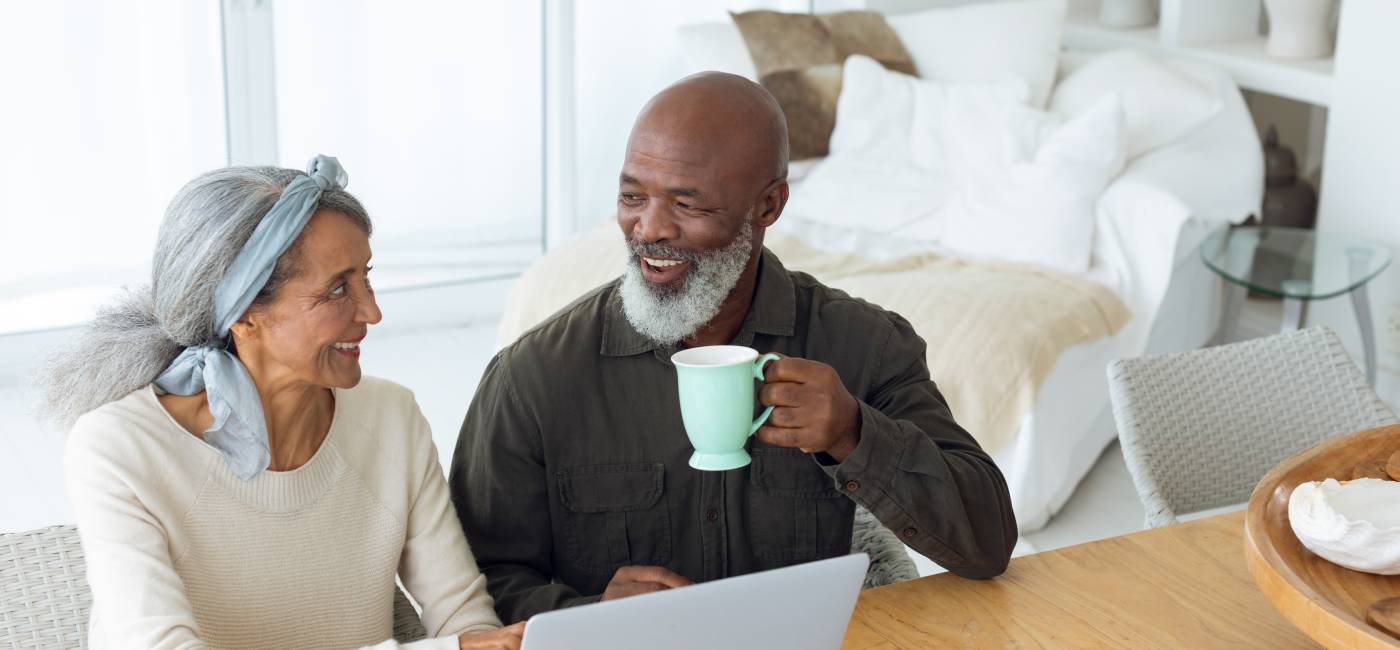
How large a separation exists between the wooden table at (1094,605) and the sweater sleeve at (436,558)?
0.42 m

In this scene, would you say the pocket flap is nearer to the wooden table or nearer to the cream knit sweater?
the cream knit sweater

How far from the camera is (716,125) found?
1.74 m

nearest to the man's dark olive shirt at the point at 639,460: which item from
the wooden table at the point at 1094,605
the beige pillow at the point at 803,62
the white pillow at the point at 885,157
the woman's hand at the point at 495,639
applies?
the wooden table at the point at 1094,605

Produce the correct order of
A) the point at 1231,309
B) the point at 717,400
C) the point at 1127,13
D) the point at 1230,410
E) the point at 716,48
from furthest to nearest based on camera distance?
the point at 1127,13 < the point at 716,48 < the point at 1231,309 < the point at 1230,410 < the point at 717,400

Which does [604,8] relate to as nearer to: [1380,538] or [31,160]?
[31,160]

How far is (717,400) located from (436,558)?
45 cm

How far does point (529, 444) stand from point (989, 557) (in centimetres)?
55

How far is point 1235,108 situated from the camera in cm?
396

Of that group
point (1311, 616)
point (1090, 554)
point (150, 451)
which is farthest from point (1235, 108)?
point (150, 451)

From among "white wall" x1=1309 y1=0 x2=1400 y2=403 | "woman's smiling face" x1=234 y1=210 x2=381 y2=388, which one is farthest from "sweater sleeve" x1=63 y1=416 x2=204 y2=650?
"white wall" x1=1309 y1=0 x2=1400 y2=403

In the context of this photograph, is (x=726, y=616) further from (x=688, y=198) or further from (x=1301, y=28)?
(x=1301, y=28)

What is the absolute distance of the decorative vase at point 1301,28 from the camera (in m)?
4.09

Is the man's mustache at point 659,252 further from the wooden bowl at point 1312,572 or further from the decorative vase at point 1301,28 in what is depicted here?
the decorative vase at point 1301,28

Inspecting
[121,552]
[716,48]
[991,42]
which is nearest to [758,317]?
[121,552]
